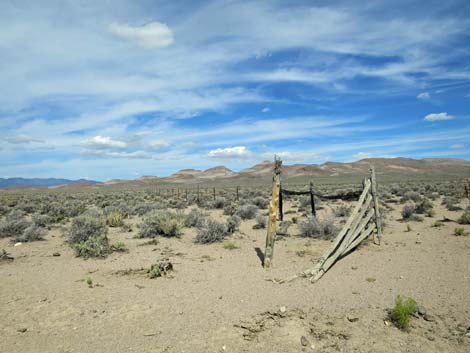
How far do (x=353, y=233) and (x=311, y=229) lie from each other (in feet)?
11.1

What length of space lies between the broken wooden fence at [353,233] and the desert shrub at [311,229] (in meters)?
2.03

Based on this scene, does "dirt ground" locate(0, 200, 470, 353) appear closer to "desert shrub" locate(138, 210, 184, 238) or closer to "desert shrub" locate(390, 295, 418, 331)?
"desert shrub" locate(390, 295, 418, 331)

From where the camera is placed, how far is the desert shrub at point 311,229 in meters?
11.8

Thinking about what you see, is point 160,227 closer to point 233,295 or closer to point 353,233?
point 233,295

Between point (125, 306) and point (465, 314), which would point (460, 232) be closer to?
point (465, 314)

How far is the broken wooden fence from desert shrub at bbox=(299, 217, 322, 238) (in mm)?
2032

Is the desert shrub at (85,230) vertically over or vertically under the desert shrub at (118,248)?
over

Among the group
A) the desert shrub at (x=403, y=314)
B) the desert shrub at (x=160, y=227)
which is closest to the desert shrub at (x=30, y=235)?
the desert shrub at (x=160, y=227)

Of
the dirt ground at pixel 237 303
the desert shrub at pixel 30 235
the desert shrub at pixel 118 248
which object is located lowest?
the dirt ground at pixel 237 303

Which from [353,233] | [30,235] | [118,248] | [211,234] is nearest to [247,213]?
[211,234]

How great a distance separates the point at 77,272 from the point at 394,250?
8505 mm

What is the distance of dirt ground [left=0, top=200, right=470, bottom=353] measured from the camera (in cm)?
463

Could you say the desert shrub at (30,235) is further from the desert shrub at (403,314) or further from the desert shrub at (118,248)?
the desert shrub at (403,314)

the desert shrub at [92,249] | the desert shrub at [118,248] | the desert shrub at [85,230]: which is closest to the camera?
the desert shrub at [92,249]
